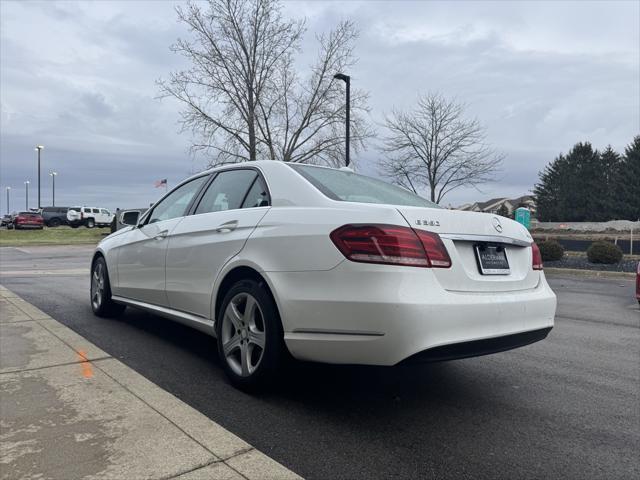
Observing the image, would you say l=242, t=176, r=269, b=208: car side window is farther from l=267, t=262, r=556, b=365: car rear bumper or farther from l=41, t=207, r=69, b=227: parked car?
l=41, t=207, r=69, b=227: parked car

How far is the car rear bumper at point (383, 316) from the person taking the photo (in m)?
2.73

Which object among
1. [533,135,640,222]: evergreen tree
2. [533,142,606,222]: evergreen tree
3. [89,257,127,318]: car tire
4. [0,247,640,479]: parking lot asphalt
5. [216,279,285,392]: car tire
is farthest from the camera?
[533,142,606,222]: evergreen tree

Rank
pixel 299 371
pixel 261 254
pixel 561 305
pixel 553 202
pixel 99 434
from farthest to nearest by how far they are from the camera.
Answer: pixel 553 202
pixel 561 305
pixel 299 371
pixel 261 254
pixel 99 434

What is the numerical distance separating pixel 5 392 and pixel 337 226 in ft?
7.90

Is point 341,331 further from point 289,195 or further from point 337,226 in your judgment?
point 289,195

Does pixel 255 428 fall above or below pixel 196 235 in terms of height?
below

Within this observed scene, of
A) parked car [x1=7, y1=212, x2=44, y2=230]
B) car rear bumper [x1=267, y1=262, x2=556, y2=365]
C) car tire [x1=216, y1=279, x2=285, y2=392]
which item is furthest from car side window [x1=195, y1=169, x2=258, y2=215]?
parked car [x1=7, y1=212, x2=44, y2=230]

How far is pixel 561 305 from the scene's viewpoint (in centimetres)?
853

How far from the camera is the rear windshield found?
11.2ft

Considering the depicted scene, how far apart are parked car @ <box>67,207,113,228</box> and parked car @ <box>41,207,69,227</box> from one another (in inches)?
40.3

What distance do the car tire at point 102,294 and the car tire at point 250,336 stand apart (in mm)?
2637

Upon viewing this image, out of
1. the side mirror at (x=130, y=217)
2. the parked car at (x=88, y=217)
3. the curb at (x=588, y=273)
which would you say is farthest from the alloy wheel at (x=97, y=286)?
the parked car at (x=88, y=217)

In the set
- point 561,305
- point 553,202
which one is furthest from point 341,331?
point 553,202

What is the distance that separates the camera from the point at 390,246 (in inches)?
111
